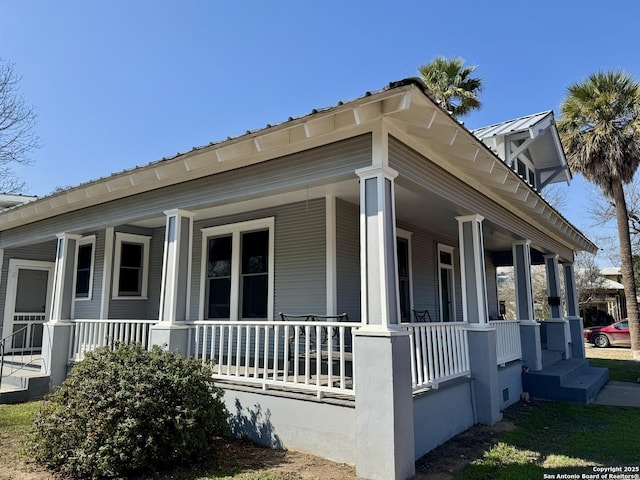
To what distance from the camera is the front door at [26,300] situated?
10.1 m

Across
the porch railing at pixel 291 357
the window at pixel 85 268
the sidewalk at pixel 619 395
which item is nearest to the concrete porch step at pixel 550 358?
the sidewalk at pixel 619 395

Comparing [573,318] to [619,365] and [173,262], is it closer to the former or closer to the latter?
[619,365]

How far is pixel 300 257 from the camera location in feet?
23.9

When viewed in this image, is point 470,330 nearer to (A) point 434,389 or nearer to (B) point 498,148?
(A) point 434,389

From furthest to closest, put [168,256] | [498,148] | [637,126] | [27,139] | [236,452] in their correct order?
[27,139] < [637,126] < [498,148] < [168,256] < [236,452]

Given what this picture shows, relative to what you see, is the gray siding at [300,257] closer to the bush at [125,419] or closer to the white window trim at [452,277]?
the bush at [125,419]

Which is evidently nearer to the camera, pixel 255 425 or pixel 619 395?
pixel 255 425

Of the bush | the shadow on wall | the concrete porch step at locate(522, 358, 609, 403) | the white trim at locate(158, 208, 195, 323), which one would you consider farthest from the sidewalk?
the white trim at locate(158, 208, 195, 323)

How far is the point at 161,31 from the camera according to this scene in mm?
9508

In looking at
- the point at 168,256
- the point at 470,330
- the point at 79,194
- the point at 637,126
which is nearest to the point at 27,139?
the point at 79,194

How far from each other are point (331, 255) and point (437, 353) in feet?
7.29

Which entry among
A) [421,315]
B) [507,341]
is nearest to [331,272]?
[421,315]

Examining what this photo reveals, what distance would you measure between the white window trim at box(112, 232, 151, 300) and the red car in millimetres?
19212

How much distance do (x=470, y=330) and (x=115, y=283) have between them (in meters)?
7.27
